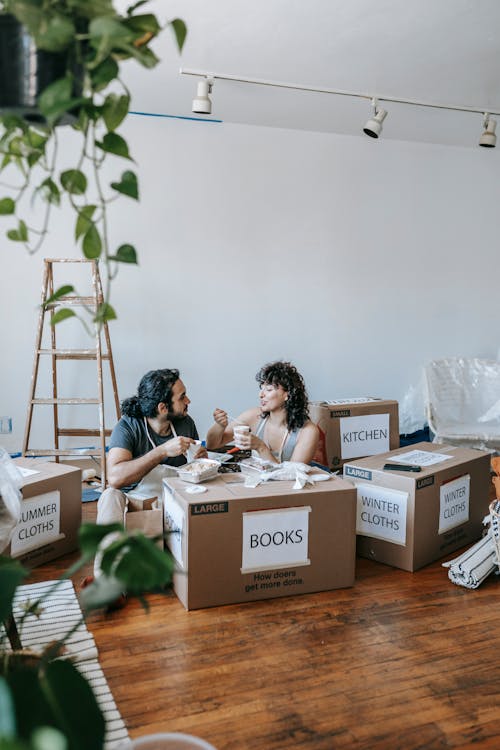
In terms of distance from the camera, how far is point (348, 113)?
4.24 m

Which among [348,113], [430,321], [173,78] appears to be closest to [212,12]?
[173,78]

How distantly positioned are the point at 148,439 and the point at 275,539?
31.1 inches

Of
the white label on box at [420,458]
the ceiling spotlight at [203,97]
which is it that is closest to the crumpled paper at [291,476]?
the white label on box at [420,458]

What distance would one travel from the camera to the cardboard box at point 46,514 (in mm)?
2553

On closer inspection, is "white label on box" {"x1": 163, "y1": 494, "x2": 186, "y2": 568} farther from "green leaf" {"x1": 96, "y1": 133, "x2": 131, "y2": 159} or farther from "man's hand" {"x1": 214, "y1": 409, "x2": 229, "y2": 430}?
"green leaf" {"x1": 96, "y1": 133, "x2": 131, "y2": 159}

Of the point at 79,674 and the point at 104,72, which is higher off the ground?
the point at 104,72

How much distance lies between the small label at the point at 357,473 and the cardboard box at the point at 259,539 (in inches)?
11.7

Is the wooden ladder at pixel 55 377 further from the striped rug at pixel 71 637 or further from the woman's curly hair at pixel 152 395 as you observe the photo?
the striped rug at pixel 71 637

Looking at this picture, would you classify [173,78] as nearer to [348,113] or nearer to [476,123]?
[348,113]

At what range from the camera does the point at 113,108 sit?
2.46 ft

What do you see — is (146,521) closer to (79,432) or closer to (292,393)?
(292,393)

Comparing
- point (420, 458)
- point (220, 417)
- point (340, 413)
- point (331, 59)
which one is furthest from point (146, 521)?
point (331, 59)

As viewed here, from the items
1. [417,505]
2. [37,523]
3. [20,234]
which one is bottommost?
[37,523]

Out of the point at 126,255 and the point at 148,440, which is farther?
the point at 148,440
